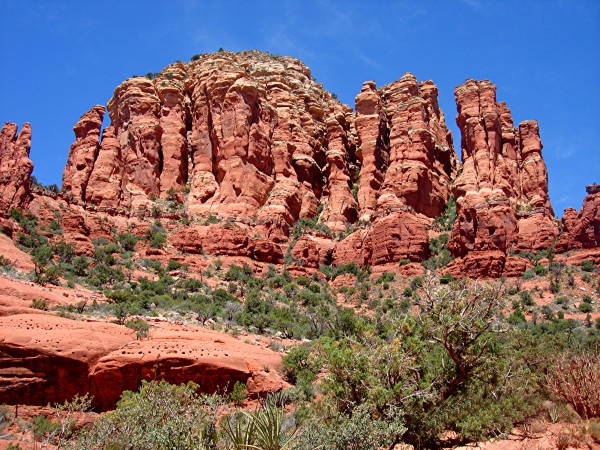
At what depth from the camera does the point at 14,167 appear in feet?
155

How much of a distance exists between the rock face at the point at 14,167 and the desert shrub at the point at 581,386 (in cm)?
3696

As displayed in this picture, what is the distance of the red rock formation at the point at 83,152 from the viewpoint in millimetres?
58684

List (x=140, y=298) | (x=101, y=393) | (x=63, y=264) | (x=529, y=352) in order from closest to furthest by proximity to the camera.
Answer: (x=101, y=393) → (x=529, y=352) → (x=140, y=298) → (x=63, y=264)

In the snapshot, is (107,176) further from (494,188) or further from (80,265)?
(494,188)

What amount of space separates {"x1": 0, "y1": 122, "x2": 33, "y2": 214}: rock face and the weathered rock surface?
2176 centimetres

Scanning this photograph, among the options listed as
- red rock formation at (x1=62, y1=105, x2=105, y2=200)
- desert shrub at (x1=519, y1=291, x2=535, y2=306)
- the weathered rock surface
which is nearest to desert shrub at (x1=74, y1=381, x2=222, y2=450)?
the weathered rock surface

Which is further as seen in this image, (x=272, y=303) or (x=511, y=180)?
(x=511, y=180)

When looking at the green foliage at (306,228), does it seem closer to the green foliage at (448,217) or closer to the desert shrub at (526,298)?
the green foliage at (448,217)

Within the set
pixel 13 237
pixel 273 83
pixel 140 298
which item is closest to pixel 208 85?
pixel 273 83

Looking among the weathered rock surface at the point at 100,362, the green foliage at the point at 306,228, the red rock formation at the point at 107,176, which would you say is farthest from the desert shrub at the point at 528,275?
the red rock formation at the point at 107,176

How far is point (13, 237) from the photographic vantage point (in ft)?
132

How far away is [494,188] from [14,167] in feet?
145

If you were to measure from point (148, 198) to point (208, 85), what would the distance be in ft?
50.8

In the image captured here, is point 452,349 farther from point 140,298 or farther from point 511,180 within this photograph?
point 511,180
